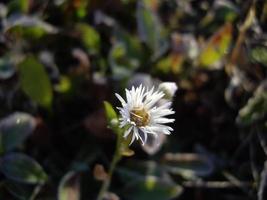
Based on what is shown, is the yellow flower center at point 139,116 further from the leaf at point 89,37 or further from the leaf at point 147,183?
the leaf at point 89,37

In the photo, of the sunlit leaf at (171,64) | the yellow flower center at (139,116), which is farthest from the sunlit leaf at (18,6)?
the yellow flower center at (139,116)

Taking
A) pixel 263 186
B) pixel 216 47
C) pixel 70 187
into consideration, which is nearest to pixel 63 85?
pixel 70 187

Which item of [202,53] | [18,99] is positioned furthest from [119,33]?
[18,99]

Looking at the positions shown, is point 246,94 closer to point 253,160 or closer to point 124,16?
point 253,160

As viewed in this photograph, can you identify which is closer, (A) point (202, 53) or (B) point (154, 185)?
(B) point (154, 185)

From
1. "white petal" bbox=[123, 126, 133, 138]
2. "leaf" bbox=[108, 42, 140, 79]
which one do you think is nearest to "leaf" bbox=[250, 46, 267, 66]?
"leaf" bbox=[108, 42, 140, 79]

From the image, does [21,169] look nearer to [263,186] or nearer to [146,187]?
[146,187]
